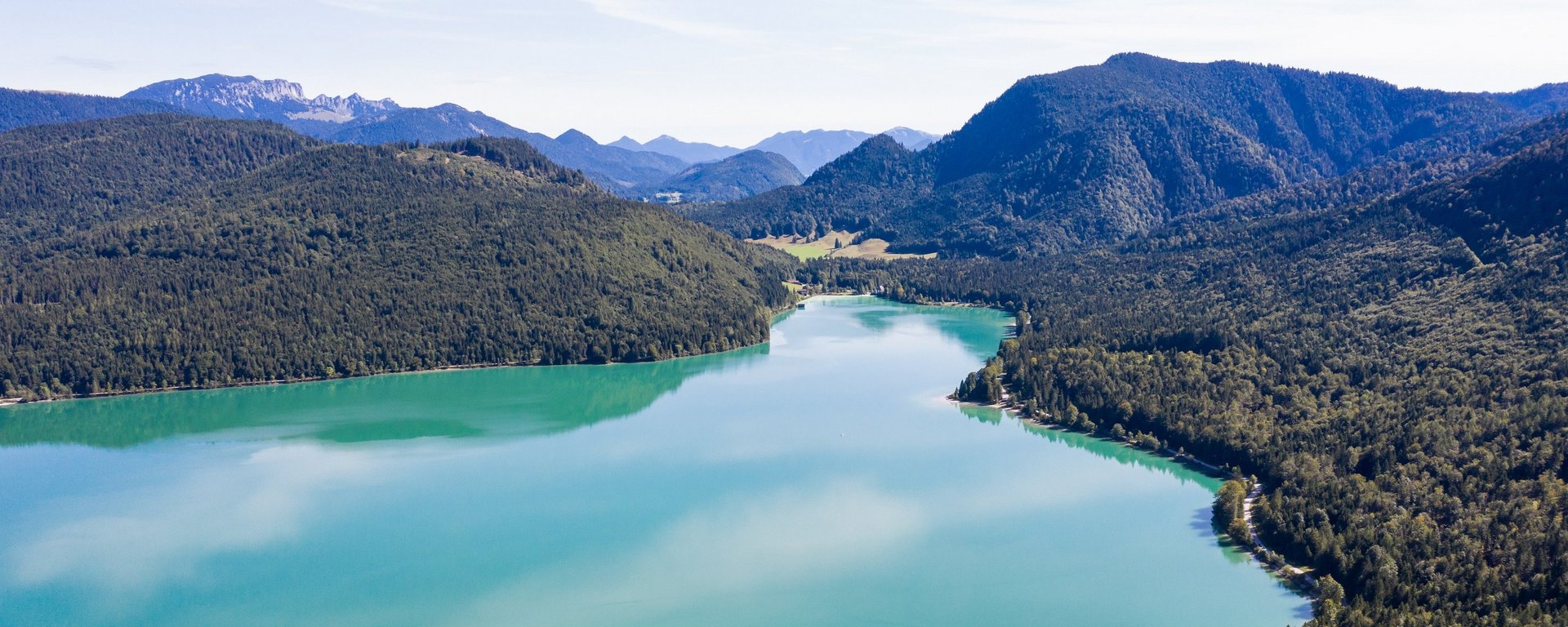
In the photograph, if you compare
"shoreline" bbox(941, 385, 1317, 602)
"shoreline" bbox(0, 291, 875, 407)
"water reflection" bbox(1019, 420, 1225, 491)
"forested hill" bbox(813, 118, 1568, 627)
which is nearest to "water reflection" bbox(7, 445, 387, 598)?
"shoreline" bbox(0, 291, 875, 407)

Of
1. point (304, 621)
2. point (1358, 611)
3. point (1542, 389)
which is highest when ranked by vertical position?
point (1542, 389)

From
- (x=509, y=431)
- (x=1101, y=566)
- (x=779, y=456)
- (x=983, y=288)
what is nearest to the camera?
(x=1101, y=566)

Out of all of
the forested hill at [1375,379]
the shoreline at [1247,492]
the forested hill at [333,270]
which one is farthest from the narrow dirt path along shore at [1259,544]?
the forested hill at [333,270]

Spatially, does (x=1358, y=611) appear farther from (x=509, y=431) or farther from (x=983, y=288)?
(x=983, y=288)

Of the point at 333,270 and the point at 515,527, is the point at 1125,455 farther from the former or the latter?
the point at 333,270

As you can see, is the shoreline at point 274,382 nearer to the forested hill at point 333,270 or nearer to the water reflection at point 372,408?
the forested hill at point 333,270

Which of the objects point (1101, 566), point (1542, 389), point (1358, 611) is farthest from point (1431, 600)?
point (1542, 389)
